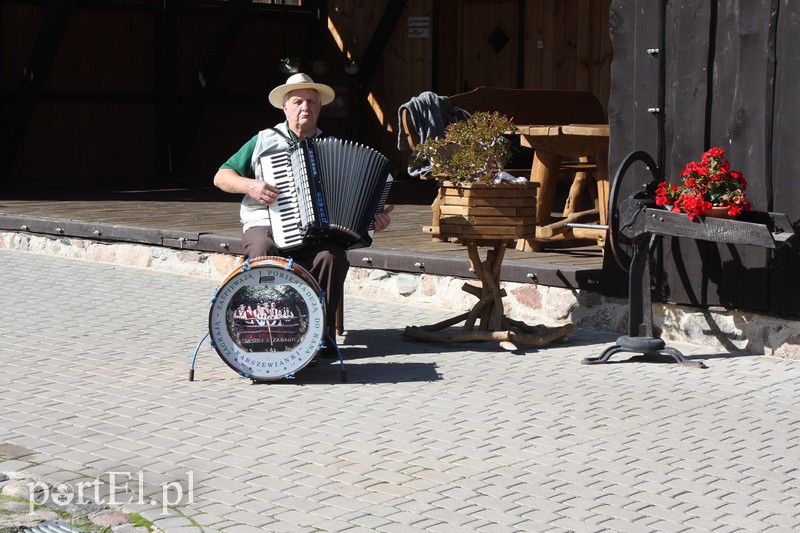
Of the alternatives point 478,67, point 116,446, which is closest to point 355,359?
point 116,446

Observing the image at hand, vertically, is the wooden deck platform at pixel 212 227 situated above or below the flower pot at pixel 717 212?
below

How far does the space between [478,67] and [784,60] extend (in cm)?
859

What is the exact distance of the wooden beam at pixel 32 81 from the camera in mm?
12969

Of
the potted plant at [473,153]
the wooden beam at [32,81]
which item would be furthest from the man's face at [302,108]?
the wooden beam at [32,81]

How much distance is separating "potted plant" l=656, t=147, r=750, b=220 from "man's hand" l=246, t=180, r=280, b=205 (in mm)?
1891

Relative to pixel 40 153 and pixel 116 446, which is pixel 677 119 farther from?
pixel 40 153

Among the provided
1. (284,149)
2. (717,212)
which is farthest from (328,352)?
(717,212)

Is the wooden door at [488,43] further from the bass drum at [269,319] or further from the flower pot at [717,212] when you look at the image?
the bass drum at [269,319]

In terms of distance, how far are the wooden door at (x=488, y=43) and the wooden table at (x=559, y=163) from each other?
564 cm

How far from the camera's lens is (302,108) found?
21.1ft

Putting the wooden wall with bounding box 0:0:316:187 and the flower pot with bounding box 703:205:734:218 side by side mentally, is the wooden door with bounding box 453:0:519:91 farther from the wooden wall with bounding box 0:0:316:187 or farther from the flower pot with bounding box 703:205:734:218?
the flower pot with bounding box 703:205:734:218

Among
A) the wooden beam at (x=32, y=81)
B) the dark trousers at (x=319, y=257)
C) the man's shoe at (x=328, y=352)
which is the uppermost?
the wooden beam at (x=32, y=81)

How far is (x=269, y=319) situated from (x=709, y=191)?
2212 mm

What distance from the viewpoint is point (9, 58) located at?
1402cm
